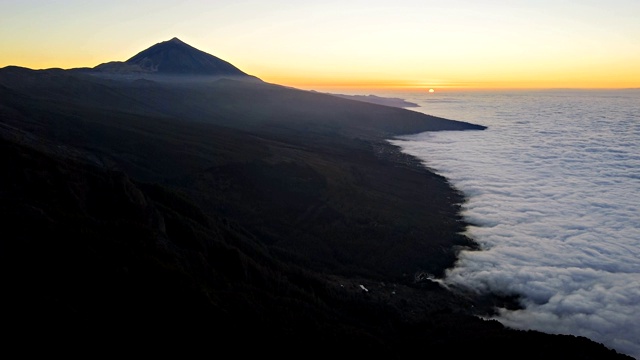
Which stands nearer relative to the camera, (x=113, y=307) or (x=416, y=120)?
(x=113, y=307)

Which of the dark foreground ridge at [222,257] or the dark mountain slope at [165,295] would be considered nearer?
the dark mountain slope at [165,295]

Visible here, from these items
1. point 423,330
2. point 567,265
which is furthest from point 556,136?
point 423,330

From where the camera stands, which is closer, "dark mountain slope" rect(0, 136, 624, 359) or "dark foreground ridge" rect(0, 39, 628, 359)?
"dark mountain slope" rect(0, 136, 624, 359)

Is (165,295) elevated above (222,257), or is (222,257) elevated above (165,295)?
(165,295)

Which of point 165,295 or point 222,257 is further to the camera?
point 222,257

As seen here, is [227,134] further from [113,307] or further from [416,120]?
[416,120]

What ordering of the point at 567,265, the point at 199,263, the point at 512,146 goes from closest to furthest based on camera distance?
the point at 199,263
the point at 567,265
the point at 512,146

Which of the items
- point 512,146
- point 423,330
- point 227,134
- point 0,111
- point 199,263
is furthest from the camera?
point 512,146

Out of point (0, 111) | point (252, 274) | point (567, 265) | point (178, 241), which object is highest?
point (0, 111)
